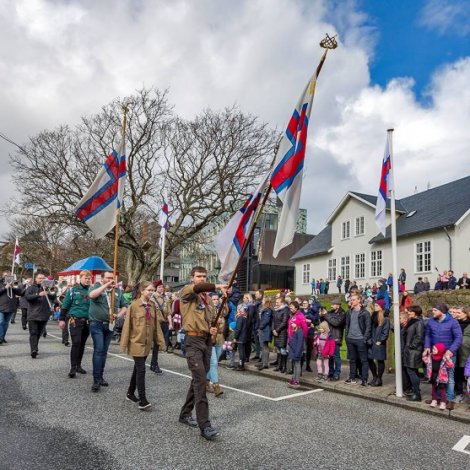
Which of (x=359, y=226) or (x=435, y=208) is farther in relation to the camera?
(x=359, y=226)

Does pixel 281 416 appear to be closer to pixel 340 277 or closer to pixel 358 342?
pixel 358 342

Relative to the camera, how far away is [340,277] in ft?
114

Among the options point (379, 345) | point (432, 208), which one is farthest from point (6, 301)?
point (432, 208)

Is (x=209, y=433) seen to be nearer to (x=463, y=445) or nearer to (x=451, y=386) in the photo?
(x=463, y=445)

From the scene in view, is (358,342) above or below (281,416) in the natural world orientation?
above

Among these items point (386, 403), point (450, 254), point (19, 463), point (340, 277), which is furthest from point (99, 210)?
point (340, 277)

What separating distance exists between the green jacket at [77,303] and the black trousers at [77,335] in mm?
113

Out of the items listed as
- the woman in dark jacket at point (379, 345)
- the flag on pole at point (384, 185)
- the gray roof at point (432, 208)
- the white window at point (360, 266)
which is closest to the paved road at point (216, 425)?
the woman in dark jacket at point (379, 345)

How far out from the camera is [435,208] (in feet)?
103

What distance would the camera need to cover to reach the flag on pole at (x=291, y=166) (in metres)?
6.48

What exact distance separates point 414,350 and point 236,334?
4.79 metres

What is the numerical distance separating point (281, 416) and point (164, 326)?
6.82 metres

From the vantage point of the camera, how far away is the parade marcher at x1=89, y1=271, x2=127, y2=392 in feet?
24.5

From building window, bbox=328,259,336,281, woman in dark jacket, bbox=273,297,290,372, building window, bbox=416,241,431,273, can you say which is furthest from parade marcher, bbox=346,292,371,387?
building window, bbox=328,259,336,281
